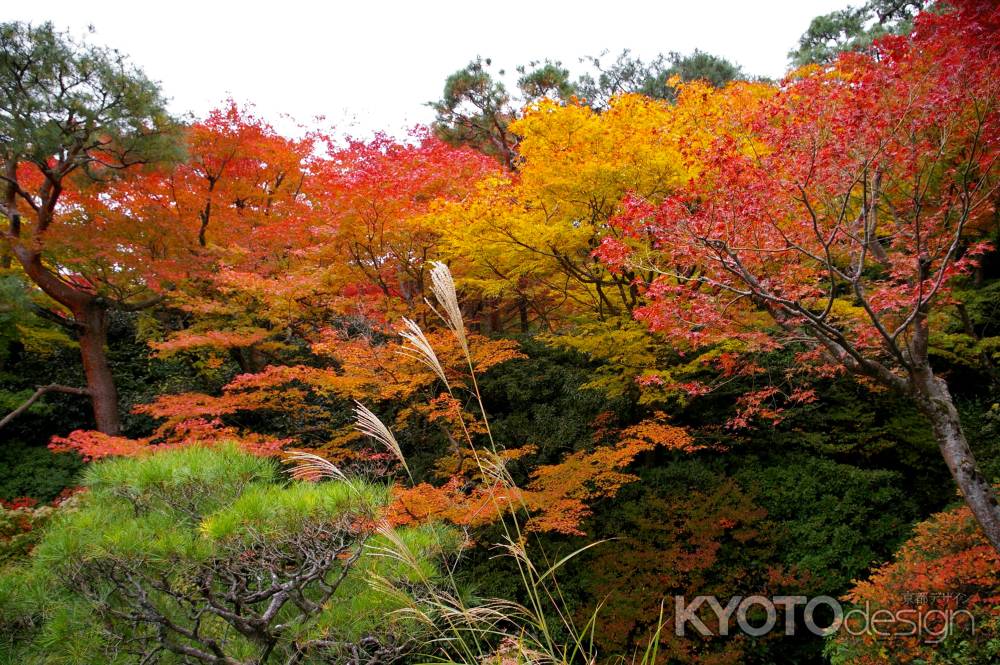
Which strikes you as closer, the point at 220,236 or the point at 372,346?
the point at 372,346

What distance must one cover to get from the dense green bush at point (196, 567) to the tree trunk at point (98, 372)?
22.1 feet

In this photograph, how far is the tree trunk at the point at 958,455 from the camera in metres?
3.65

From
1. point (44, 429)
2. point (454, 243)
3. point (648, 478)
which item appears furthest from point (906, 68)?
point (44, 429)

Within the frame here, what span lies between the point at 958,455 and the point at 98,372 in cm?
1102

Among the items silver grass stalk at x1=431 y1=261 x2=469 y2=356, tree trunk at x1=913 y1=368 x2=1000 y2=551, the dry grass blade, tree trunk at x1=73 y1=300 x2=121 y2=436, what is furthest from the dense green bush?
tree trunk at x1=73 y1=300 x2=121 y2=436

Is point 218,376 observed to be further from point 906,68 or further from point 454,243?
point 906,68

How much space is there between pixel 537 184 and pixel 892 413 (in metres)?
5.41

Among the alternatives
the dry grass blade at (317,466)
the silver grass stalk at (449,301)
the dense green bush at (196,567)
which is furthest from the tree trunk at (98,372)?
the silver grass stalk at (449,301)

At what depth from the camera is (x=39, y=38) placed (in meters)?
6.64

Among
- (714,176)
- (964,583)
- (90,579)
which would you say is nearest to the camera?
(90,579)

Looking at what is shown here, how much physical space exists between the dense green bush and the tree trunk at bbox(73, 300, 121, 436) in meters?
6.75

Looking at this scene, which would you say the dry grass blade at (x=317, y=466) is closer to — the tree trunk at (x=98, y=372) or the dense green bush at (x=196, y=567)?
the dense green bush at (x=196, y=567)

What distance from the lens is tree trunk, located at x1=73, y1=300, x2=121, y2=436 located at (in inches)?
347

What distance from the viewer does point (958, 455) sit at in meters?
3.79
